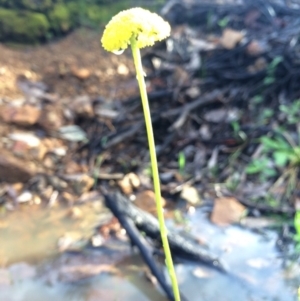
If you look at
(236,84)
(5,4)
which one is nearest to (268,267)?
(236,84)

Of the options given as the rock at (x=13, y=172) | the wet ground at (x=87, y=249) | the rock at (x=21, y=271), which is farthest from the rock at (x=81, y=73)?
the rock at (x=21, y=271)

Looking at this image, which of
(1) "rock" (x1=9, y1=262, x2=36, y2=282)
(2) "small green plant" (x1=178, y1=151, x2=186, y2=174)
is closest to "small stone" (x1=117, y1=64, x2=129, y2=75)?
(2) "small green plant" (x1=178, y1=151, x2=186, y2=174)

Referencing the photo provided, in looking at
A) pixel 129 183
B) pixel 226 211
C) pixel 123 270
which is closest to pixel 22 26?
pixel 129 183

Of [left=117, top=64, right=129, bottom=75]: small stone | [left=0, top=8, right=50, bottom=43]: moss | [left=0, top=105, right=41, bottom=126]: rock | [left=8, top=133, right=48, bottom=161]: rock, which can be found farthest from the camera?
[left=0, top=8, right=50, bottom=43]: moss

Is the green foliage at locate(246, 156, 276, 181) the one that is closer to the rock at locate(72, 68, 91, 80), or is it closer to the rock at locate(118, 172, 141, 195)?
the rock at locate(118, 172, 141, 195)

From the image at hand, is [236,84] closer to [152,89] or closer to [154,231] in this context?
[152,89]

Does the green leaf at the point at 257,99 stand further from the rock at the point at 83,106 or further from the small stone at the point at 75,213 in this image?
the small stone at the point at 75,213

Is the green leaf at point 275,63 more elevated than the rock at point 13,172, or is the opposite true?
the green leaf at point 275,63
